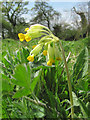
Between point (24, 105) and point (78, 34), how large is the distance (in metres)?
2.65

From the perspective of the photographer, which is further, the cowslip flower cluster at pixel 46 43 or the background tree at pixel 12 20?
the background tree at pixel 12 20

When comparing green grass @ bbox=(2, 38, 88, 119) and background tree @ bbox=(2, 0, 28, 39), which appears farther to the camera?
background tree @ bbox=(2, 0, 28, 39)

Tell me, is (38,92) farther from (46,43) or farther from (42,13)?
(42,13)

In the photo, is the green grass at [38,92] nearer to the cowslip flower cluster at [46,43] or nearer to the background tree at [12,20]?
the cowslip flower cluster at [46,43]

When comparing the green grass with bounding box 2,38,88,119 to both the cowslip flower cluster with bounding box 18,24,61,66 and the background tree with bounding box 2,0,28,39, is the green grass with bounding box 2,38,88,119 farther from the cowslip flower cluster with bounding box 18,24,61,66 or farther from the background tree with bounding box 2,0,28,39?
the background tree with bounding box 2,0,28,39

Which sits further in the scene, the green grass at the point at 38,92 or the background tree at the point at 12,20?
the background tree at the point at 12,20

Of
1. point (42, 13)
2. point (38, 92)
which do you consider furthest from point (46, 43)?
point (42, 13)

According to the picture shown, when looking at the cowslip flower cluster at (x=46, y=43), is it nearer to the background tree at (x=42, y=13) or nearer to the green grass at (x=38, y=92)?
the green grass at (x=38, y=92)

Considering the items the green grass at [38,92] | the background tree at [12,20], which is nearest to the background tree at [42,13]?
the background tree at [12,20]

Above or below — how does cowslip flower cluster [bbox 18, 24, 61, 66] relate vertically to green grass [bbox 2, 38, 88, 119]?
above

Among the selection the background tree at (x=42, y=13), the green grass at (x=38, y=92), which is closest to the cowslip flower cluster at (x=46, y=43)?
the green grass at (x=38, y=92)

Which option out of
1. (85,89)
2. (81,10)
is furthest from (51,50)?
(81,10)

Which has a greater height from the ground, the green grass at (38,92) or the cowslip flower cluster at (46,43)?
the cowslip flower cluster at (46,43)

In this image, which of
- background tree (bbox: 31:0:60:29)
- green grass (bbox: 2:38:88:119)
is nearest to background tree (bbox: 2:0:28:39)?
background tree (bbox: 31:0:60:29)
